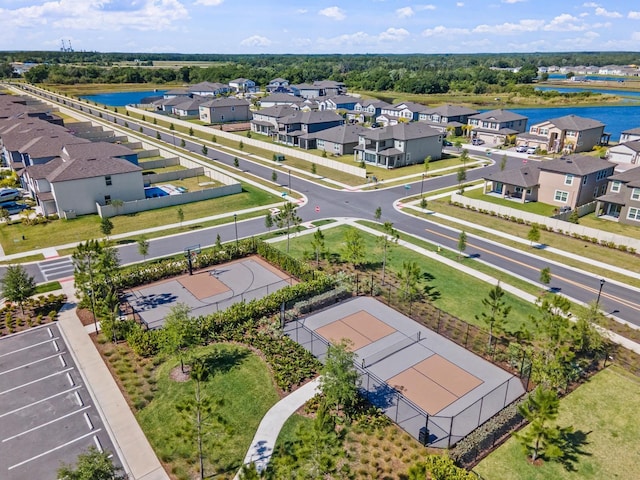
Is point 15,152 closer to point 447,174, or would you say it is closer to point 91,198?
point 91,198

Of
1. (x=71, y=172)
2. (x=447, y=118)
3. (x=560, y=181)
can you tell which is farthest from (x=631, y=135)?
(x=71, y=172)

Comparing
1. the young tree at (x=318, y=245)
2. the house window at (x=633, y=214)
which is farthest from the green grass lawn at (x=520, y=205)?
the young tree at (x=318, y=245)

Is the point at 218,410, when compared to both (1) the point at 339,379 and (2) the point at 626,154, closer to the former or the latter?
(1) the point at 339,379

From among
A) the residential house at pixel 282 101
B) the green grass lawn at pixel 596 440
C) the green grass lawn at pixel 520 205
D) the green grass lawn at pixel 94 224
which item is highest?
the residential house at pixel 282 101

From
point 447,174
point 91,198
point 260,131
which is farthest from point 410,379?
point 260,131

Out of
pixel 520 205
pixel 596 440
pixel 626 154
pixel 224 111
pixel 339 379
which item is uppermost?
pixel 224 111

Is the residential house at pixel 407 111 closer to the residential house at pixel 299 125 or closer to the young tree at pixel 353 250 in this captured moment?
the residential house at pixel 299 125
